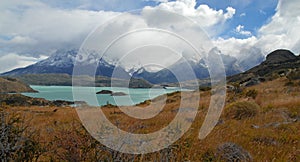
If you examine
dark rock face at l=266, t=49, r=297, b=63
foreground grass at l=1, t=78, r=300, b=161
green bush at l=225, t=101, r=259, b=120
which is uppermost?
dark rock face at l=266, t=49, r=297, b=63

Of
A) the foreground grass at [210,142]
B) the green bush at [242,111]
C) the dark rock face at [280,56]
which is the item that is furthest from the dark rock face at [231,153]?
the dark rock face at [280,56]

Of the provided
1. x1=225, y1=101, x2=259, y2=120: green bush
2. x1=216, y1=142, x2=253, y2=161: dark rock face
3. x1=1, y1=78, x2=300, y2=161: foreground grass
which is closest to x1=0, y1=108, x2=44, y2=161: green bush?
x1=1, y1=78, x2=300, y2=161: foreground grass

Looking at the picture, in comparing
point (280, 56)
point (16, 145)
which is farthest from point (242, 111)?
point (280, 56)

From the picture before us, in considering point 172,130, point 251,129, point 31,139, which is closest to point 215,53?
point 172,130

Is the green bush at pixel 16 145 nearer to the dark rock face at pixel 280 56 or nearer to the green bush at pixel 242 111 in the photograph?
the green bush at pixel 242 111

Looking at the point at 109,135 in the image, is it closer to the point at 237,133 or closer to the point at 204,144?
the point at 204,144

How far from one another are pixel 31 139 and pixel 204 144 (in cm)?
450

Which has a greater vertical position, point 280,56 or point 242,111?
point 280,56

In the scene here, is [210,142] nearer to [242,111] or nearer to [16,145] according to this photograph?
[16,145]

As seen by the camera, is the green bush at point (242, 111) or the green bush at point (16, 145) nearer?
the green bush at point (16, 145)

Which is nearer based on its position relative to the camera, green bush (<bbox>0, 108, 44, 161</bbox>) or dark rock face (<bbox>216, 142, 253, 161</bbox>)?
green bush (<bbox>0, 108, 44, 161</bbox>)

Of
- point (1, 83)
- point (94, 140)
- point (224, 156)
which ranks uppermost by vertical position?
point (1, 83)

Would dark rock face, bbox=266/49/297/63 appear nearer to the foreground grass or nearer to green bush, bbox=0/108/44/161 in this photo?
the foreground grass

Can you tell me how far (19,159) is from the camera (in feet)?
14.9
